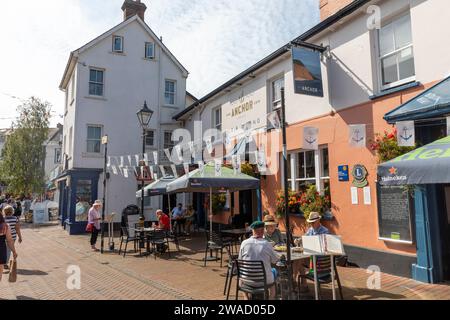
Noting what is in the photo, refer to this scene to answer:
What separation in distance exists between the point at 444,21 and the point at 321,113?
12.2 feet

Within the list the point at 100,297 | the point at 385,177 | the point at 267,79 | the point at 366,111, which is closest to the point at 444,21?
the point at 366,111

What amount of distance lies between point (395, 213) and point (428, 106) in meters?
2.52

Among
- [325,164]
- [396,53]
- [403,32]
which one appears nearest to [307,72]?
[396,53]

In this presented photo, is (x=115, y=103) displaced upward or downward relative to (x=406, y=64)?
upward

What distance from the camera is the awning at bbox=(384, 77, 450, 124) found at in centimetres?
592

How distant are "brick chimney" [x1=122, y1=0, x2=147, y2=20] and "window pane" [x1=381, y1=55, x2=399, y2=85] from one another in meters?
18.0

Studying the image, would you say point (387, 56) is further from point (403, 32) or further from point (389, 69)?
point (403, 32)

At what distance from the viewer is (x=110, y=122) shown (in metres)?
19.4

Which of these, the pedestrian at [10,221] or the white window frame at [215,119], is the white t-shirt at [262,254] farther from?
the white window frame at [215,119]

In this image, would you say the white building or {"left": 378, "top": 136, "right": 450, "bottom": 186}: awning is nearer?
{"left": 378, "top": 136, "right": 450, "bottom": 186}: awning

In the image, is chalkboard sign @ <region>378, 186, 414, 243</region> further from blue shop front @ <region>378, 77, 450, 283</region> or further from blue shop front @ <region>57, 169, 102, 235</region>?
blue shop front @ <region>57, 169, 102, 235</region>

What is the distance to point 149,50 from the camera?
2111 cm

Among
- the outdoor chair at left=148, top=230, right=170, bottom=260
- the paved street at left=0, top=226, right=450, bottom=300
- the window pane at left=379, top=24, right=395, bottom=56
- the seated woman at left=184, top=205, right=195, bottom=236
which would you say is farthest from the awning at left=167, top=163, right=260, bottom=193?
the seated woman at left=184, top=205, right=195, bottom=236

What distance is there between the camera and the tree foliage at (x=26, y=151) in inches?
1011
